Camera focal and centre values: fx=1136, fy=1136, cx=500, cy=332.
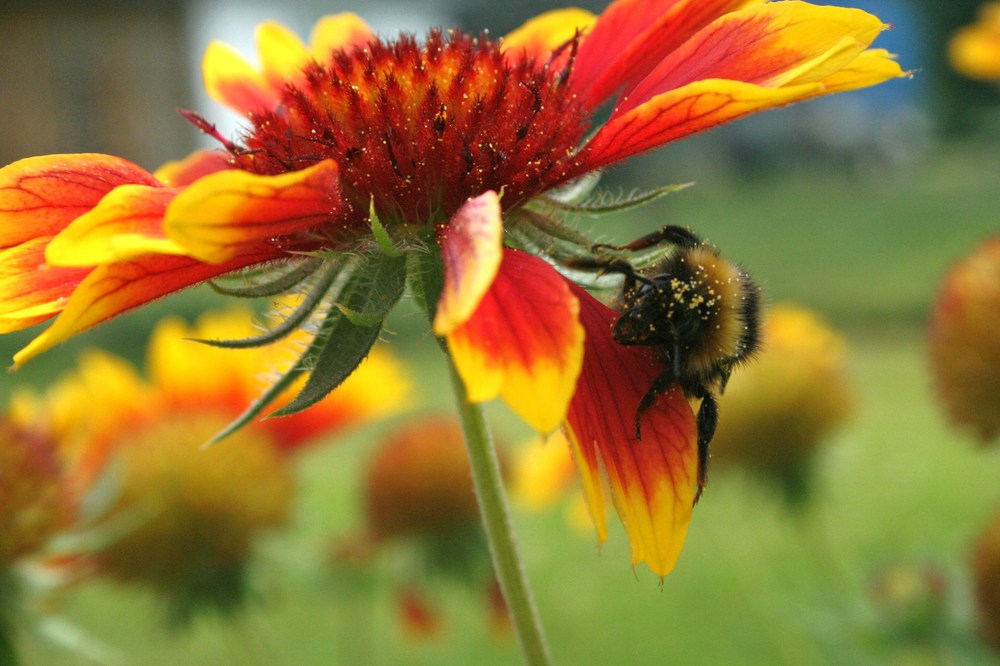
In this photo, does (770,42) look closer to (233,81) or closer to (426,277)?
(426,277)

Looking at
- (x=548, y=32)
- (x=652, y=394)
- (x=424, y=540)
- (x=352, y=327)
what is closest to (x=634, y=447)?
(x=652, y=394)

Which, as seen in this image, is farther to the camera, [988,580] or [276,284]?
[988,580]

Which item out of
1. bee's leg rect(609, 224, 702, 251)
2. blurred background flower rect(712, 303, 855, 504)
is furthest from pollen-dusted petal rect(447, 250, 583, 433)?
blurred background flower rect(712, 303, 855, 504)

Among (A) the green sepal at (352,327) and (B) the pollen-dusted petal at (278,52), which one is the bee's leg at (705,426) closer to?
(A) the green sepal at (352,327)

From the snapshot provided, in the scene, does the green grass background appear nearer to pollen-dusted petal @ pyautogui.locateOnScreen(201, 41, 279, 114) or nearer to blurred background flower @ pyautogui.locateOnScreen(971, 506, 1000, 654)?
blurred background flower @ pyautogui.locateOnScreen(971, 506, 1000, 654)

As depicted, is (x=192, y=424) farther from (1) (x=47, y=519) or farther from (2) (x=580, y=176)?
(2) (x=580, y=176)

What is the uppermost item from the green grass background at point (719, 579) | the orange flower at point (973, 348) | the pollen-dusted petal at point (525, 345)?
the pollen-dusted petal at point (525, 345)

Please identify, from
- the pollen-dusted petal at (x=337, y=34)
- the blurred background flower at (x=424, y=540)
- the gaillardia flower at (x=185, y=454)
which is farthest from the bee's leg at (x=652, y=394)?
the blurred background flower at (x=424, y=540)
